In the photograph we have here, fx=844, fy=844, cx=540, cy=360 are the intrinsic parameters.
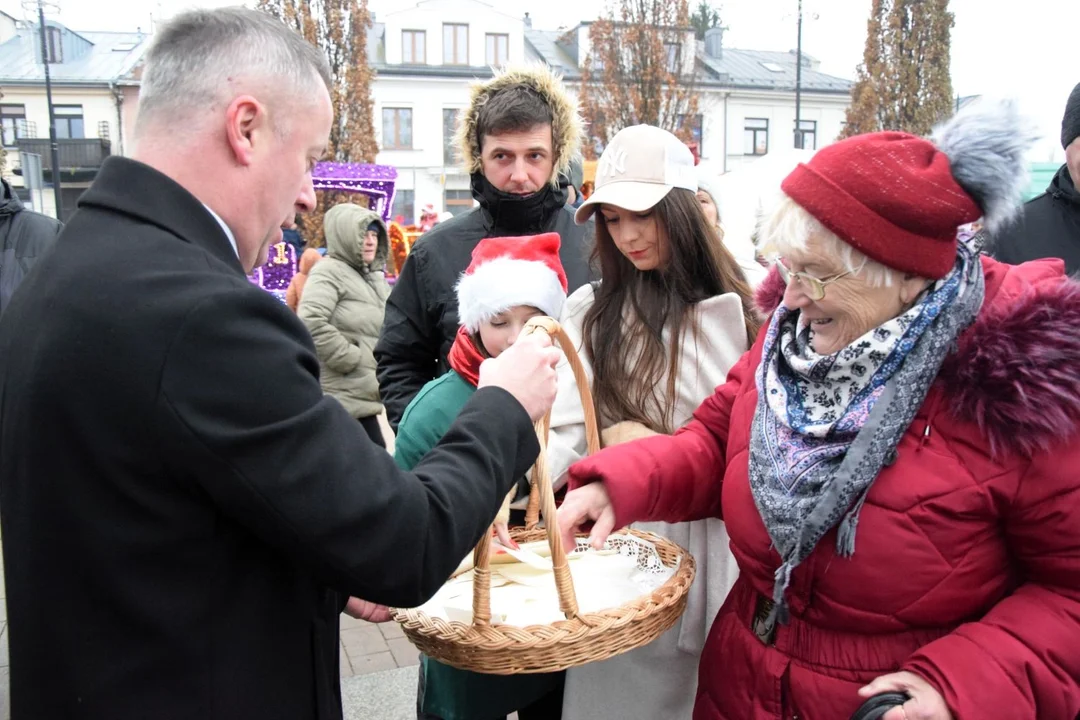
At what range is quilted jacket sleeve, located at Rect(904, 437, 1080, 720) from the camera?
1.34 m

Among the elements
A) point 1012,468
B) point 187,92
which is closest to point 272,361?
point 187,92

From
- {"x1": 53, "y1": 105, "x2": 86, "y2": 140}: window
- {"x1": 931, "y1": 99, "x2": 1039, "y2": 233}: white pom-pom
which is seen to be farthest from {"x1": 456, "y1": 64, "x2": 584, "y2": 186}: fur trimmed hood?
{"x1": 53, "y1": 105, "x2": 86, "y2": 140}: window

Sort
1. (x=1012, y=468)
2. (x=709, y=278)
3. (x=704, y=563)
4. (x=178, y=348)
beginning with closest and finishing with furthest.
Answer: (x=178, y=348)
(x=1012, y=468)
(x=704, y=563)
(x=709, y=278)

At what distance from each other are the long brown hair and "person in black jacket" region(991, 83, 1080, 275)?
120cm

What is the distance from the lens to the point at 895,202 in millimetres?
1438

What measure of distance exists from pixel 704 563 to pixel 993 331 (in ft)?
3.45

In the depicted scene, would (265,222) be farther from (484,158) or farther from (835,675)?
(484,158)

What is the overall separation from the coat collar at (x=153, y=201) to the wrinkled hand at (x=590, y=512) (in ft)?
3.08

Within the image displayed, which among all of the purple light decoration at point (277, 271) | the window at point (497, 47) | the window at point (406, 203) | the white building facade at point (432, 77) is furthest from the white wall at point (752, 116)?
the purple light decoration at point (277, 271)

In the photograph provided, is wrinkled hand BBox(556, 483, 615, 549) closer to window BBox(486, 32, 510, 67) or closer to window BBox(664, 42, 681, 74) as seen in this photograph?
window BBox(664, 42, 681, 74)

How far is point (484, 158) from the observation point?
300 cm

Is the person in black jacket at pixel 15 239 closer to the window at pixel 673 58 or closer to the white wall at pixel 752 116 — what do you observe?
the window at pixel 673 58

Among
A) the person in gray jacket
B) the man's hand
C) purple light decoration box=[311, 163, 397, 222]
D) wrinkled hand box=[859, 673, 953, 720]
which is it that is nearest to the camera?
wrinkled hand box=[859, 673, 953, 720]

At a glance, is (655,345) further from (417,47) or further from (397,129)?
(417,47)
